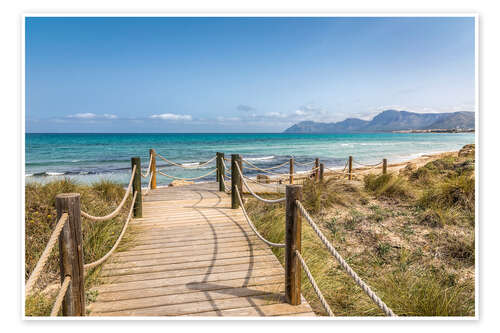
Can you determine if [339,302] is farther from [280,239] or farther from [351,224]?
[351,224]

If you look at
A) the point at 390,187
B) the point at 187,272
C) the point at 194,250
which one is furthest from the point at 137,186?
the point at 390,187

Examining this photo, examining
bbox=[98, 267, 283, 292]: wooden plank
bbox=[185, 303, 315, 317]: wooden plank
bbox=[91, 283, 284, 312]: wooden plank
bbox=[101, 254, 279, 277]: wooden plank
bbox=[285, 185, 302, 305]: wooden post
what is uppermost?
A: bbox=[285, 185, 302, 305]: wooden post

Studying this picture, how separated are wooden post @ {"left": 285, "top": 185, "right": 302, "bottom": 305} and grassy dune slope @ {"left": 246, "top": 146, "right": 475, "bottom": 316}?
0.41 meters

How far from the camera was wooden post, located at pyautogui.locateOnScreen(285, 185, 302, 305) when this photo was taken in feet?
7.75

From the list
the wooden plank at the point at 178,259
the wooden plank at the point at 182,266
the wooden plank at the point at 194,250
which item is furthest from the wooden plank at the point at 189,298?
the wooden plank at the point at 194,250

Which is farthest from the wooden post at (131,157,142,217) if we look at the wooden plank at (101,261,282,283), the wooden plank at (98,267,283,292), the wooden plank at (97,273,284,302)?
the wooden plank at (97,273,284,302)

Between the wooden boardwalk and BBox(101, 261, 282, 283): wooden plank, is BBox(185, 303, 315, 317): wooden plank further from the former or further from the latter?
BBox(101, 261, 282, 283): wooden plank

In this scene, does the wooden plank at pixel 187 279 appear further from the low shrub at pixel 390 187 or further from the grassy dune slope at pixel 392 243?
the low shrub at pixel 390 187

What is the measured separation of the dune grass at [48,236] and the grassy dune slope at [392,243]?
7.51 ft

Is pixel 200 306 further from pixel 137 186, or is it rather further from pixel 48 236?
pixel 137 186

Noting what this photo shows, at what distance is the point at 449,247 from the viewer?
13.4 feet
